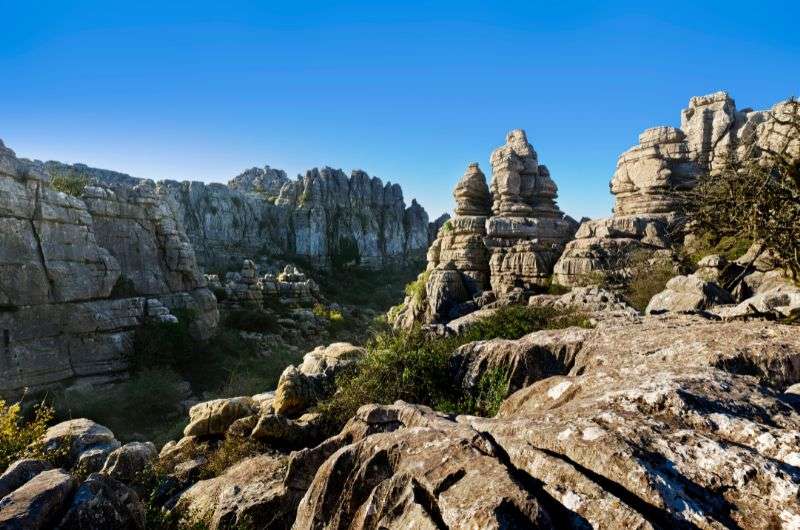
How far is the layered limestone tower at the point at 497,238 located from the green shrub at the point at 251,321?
12567 mm

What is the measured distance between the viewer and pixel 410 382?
22.8ft

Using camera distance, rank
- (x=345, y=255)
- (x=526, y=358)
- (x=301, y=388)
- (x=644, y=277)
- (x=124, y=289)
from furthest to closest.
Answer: (x=345, y=255) < (x=124, y=289) < (x=644, y=277) < (x=301, y=388) < (x=526, y=358)

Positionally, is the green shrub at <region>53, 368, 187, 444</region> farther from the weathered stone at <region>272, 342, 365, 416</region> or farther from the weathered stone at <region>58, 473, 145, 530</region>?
the weathered stone at <region>58, 473, 145, 530</region>

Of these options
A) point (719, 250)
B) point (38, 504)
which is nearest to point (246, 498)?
point (38, 504)

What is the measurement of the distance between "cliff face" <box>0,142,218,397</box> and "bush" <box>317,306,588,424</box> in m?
21.4

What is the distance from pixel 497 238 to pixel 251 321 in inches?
823

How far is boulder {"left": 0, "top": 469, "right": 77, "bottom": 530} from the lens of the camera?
299 centimetres

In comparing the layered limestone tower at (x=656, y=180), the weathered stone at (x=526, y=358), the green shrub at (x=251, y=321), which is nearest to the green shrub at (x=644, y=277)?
Answer: the layered limestone tower at (x=656, y=180)

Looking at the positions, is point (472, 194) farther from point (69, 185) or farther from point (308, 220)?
point (308, 220)

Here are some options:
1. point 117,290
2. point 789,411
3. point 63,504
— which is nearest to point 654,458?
point 789,411

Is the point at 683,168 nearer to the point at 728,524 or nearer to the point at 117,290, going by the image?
the point at 728,524

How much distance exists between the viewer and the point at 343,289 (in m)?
62.9

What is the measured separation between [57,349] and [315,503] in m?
25.3

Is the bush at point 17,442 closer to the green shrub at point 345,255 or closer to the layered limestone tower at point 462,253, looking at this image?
the layered limestone tower at point 462,253
